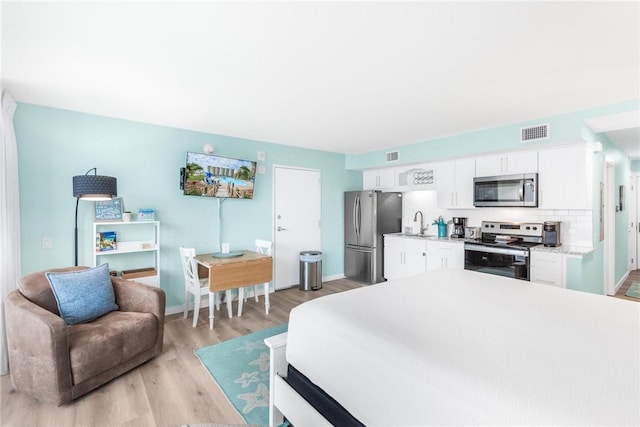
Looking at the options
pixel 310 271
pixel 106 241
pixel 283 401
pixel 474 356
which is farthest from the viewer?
pixel 310 271

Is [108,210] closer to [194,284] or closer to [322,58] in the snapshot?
[194,284]

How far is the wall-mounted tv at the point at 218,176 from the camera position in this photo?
145 inches

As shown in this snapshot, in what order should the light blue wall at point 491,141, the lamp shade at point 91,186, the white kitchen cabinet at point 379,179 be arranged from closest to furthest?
the lamp shade at point 91,186 → the light blue wall at point 491,141 → the white kitchen cabinet at point 379,179

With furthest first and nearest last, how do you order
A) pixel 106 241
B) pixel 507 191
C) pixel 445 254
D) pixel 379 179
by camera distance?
pixel 379 179, pixel 445 254, pixel 507 191, pixel 106 241

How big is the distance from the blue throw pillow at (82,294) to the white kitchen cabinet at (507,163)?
433cm

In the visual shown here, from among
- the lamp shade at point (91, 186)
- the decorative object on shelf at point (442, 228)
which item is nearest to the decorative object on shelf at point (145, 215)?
the lamp shade at point (91, 186)

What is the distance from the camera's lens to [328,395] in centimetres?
148

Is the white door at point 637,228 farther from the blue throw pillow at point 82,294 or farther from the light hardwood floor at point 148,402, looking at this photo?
the blue throw pillow at point 82,294

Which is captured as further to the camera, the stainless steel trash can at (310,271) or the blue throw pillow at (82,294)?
the stainless steel trash can at (310,271)

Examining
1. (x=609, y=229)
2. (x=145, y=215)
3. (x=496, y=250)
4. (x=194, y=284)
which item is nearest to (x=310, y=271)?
(x=194, y=284)

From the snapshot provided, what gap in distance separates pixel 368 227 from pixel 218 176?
2505 millimetres

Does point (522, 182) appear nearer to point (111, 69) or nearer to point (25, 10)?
point (111, 69)

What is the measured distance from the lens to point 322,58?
199 cm

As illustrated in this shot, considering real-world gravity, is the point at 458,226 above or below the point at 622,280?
above
